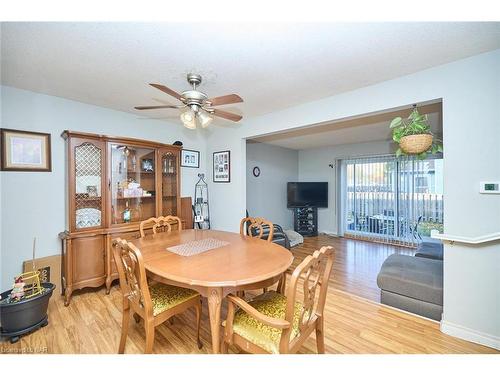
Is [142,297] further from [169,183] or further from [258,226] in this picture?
[169,183]

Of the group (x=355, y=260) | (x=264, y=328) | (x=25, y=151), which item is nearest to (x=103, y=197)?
(x=25, y=151)

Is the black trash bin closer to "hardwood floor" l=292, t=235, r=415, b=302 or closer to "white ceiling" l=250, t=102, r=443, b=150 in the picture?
"hardwood floor" l=292, t=235, r=415, b=302

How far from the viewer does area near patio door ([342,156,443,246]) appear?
14.1 feet

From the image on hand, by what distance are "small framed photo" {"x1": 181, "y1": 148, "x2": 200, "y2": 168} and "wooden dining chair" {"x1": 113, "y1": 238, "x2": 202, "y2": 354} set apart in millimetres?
2232

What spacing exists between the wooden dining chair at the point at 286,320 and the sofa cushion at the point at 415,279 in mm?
1291

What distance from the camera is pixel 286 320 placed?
40.9 inches

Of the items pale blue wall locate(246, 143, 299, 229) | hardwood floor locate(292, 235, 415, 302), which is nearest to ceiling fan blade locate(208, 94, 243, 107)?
hardwood floor locate(292, 235, 415, 302)

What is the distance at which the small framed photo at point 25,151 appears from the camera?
2.16m

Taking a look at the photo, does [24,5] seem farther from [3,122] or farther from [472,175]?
[472,175]

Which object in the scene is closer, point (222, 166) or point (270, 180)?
point (222, 166)

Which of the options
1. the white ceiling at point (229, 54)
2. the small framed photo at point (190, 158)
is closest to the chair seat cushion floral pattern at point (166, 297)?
the white ceiling at point (229, 54)

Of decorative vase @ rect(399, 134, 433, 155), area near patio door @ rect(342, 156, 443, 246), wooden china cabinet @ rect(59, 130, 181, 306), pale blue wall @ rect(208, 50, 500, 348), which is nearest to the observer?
pale blue wall @ rect(208, 50, 500, 348)

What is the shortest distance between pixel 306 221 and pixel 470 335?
390 centimetres

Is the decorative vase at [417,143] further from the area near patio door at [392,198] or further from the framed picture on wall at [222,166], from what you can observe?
the area near patio door at [392,198]
